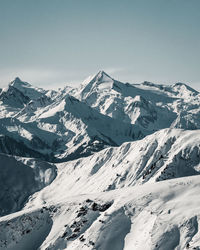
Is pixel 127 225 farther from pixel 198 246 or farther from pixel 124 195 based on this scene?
pixel 198 246

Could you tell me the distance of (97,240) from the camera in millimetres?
95375

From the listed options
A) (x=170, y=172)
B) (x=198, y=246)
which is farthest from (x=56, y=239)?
(x=170, y=172)

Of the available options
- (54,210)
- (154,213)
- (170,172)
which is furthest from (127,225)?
(170,172)

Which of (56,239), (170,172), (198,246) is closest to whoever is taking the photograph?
(198,246)

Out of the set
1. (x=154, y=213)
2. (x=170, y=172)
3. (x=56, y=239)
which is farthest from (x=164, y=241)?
(x=170, y=172)

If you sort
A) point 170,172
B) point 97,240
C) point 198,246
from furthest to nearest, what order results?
point 170,172
point 97,240
point 198,246

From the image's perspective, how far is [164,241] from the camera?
88625 millimetres

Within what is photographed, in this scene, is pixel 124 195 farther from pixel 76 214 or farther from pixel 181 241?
pixel 181 241

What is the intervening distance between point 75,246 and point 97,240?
15.2 feet

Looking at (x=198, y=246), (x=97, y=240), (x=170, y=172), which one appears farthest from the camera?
(x=170, y=172)

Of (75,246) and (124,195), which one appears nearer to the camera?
(75,246)

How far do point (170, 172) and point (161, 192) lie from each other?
7814 centimetres

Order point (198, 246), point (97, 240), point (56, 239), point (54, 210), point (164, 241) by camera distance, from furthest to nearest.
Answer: point (54, 210) < point (56, 239) < point (97, 240) < point (164, 241) < point (198, 246)

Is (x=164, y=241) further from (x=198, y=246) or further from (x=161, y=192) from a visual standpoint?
(x=161, y=192)
